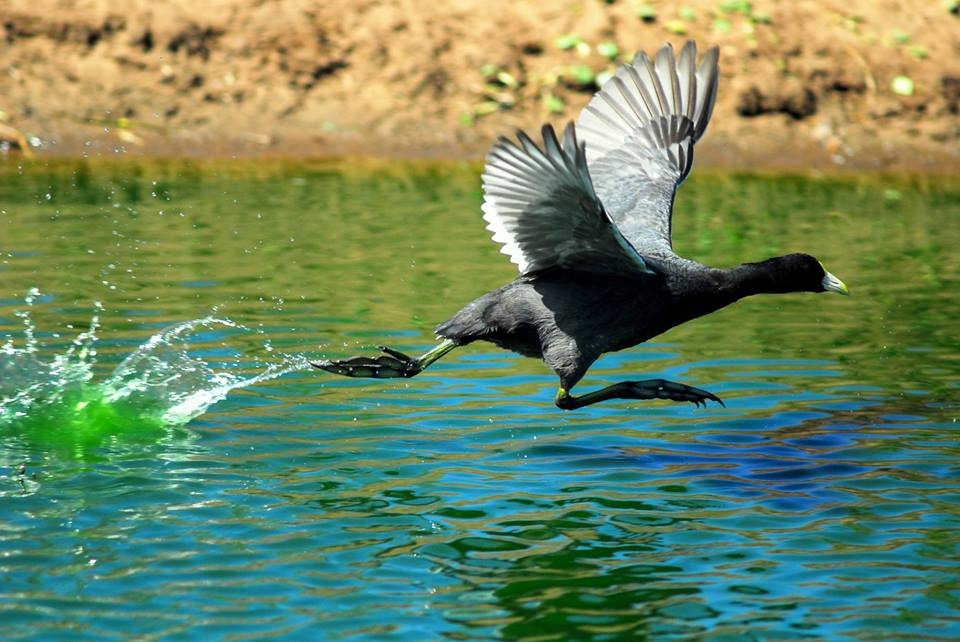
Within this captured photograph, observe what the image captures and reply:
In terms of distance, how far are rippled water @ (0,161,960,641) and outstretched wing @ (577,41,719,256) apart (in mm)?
1206

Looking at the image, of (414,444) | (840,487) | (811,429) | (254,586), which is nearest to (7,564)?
(254,586)

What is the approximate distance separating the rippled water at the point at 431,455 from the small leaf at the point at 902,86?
4.30 metres

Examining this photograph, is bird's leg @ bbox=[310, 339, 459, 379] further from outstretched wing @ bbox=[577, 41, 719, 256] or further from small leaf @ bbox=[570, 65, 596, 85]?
small leaf @ bbox=[570, 65, 596, 85]

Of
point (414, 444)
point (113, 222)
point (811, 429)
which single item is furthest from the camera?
point (113, 222)

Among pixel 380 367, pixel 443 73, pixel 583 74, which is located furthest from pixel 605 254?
pixel 443 73

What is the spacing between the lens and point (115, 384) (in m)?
7.36

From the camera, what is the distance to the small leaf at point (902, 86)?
1544 centimetres

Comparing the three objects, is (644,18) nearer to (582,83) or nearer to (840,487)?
(582,83)

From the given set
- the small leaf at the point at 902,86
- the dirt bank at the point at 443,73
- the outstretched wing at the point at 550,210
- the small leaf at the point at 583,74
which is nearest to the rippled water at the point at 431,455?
the outstretched wing at the point at 550,210

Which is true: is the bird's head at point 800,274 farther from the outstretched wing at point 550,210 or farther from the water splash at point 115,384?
the water splash at point 115,384

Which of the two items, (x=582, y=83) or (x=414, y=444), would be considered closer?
(x=414, y=444)

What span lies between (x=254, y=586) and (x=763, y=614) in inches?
70.2

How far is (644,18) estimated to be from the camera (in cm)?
1562

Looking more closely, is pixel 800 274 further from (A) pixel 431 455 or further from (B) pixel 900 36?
(B) pixel 900 36
